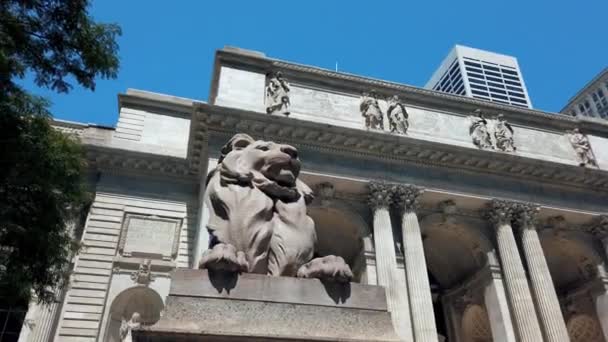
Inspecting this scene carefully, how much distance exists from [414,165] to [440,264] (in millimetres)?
7292

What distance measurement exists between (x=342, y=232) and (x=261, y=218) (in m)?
16.9

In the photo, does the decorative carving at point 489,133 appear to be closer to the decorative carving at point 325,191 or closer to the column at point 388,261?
the column at point 388,261

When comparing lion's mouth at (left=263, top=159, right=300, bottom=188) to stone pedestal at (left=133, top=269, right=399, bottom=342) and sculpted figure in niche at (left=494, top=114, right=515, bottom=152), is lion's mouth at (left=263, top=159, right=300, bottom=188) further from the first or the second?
sculpted figure in niche at (left=494, top=114, right=515, bottom=152)

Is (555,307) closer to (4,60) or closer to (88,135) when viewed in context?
(4,60)

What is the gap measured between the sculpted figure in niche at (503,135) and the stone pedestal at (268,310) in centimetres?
2036

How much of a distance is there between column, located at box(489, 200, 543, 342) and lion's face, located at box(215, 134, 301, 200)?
53.7ft

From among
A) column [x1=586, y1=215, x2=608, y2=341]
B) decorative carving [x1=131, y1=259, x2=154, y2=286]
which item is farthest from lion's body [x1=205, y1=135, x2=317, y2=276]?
column [x1=586, y1=215, x2=608, y2=341]

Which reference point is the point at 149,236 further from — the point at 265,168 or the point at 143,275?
the point at 265,168

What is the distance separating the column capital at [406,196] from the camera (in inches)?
772

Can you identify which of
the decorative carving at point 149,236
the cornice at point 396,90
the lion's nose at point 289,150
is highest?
the cornice at point 396,90

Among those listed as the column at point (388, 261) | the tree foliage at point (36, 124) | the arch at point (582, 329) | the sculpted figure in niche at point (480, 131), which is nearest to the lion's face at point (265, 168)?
the tree foliage at point (36, 124)

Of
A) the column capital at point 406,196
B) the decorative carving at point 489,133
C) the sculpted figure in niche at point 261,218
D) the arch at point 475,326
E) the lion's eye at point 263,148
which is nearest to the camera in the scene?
the sculpted figure in niche at point 261,218

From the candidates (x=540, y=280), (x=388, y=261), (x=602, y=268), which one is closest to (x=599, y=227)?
(x=602, y=268)

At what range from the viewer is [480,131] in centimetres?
2298
